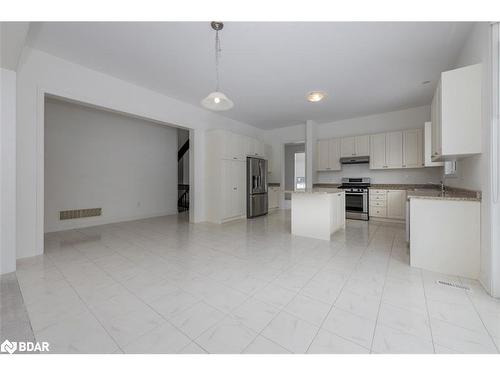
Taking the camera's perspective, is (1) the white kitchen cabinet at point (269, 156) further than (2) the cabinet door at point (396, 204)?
Yes

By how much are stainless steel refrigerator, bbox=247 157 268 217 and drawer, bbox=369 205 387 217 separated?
2.87m

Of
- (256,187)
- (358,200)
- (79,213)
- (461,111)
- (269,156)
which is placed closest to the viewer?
(461,111)

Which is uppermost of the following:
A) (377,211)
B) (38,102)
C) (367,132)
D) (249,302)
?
(367,132)

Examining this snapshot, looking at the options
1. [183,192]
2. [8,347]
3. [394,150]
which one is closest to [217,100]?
[8,347]

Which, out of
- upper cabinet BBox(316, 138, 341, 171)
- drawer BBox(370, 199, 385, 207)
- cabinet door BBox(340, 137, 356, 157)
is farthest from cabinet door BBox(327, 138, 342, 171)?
drawer BBox(370, 199, 385, 207)

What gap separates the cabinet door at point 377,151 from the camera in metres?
5.41

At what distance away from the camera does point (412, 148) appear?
506 centimetres

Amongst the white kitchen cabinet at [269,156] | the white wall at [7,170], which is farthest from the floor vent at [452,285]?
the white kitchen cabinet at [269,156]

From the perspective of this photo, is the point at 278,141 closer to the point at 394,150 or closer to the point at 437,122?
the point at 394,150

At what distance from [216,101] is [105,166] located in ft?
Result: 13.9

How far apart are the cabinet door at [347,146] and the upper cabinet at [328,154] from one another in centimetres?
9

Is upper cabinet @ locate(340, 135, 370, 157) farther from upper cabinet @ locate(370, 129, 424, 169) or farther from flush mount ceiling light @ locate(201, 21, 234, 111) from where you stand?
flush mount ceiling light @ locate(201, 21, 234, 111)

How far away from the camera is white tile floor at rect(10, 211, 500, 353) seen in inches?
51.7

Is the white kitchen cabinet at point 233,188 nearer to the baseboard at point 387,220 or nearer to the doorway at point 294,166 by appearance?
the baseboard at point 387,220
